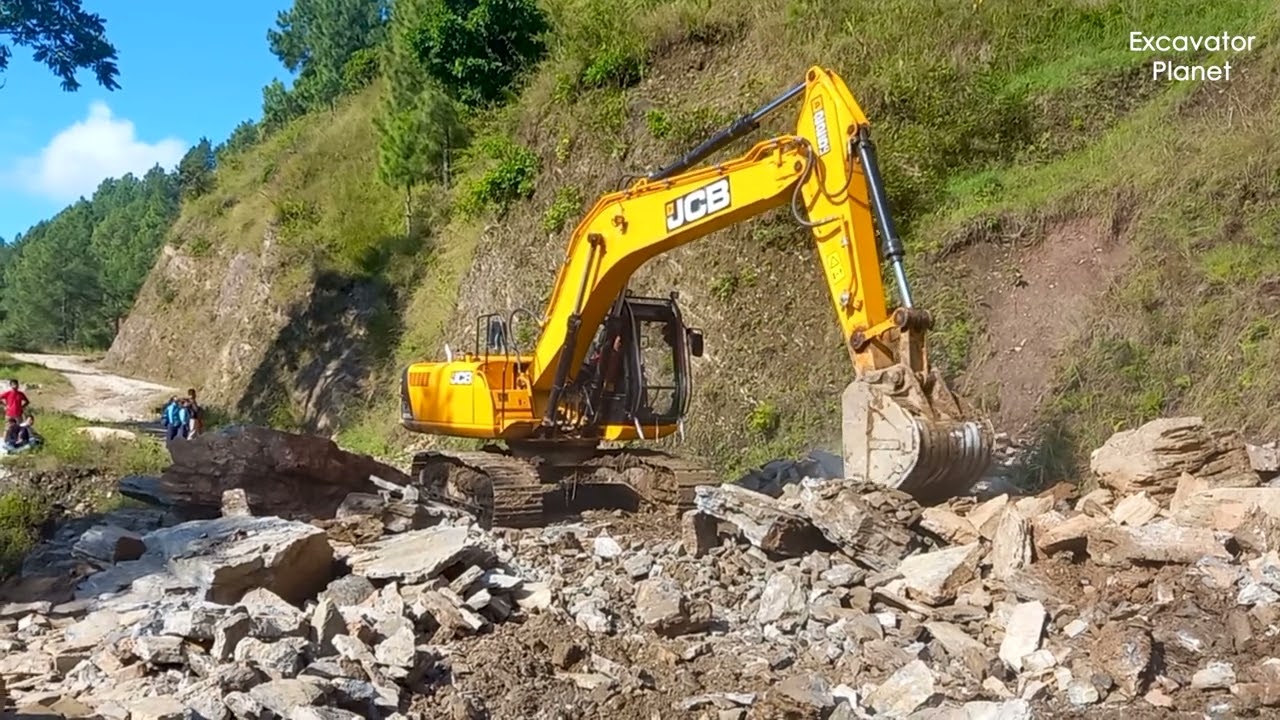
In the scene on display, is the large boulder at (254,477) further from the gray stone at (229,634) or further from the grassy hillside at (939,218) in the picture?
the grassy hillside at (939,218)

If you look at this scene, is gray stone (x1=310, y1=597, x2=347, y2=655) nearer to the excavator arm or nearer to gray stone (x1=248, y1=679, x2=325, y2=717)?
gray stone (x1=248, y1=679, x2=325, y2=717)

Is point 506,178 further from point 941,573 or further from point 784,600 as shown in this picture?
point 941,573

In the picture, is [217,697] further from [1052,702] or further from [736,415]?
[736,415]

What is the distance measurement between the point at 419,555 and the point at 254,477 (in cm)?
371

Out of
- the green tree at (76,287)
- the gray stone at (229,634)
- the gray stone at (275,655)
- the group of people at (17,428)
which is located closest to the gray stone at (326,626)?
the gray stone at (275,655)

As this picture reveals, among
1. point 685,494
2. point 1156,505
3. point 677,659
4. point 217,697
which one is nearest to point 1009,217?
point 685,494

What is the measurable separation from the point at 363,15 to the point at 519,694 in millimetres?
51232

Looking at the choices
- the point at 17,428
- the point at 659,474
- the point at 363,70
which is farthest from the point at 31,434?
the point at 363,70

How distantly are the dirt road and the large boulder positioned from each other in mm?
13743

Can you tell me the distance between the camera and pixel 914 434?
22.6 ft

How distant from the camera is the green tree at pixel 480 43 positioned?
2359cm

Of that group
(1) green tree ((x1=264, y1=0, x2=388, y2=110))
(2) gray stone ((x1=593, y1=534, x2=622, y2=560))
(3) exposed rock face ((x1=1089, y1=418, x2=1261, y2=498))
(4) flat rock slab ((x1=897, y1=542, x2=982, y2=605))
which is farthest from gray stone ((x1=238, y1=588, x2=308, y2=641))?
(1) green tree ((x1=264, y1=0, x2=388, y2=110))

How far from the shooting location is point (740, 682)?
19.4 ft

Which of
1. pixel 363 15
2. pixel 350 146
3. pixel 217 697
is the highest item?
pixel 363 15
